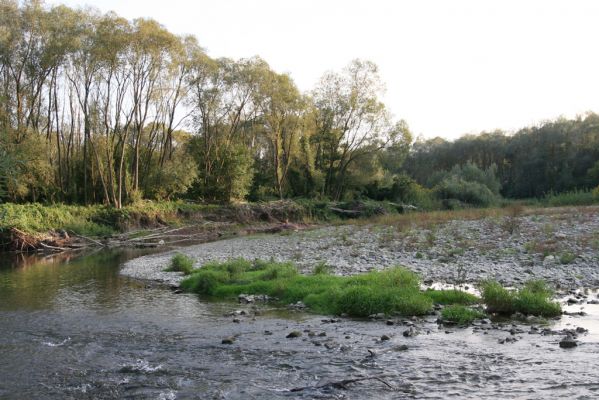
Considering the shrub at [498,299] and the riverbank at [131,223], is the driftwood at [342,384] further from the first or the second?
the riverbank at [131,223]

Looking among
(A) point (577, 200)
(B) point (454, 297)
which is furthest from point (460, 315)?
(A) point (577, 200)

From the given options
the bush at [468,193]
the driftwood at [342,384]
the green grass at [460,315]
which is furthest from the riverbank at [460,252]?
the bush at [468,193]

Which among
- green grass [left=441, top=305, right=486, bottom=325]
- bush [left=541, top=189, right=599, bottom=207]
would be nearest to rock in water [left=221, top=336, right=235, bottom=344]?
green grass [left=441, top=305, right=486, bottom=325]

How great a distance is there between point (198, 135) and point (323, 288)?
52.8 meters

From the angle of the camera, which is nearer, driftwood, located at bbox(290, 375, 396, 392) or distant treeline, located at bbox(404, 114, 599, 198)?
driftwood, located at bbox(290, 375, 396, 392)

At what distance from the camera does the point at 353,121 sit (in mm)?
67125

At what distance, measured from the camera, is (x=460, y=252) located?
20688 mm

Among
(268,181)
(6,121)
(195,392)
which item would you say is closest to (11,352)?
(195,392)

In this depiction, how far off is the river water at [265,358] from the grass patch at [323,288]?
32.1 inches

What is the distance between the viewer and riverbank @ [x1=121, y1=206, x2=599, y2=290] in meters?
16.8

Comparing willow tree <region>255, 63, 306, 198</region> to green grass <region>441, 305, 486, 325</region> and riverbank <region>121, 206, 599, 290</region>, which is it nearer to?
riverbank <region>121, 206, 599, 290</region>

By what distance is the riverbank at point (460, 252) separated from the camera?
55.1 ft

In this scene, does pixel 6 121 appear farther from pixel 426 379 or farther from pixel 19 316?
pixel 426 379

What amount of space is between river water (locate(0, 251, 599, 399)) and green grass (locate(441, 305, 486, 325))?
0.36 m
